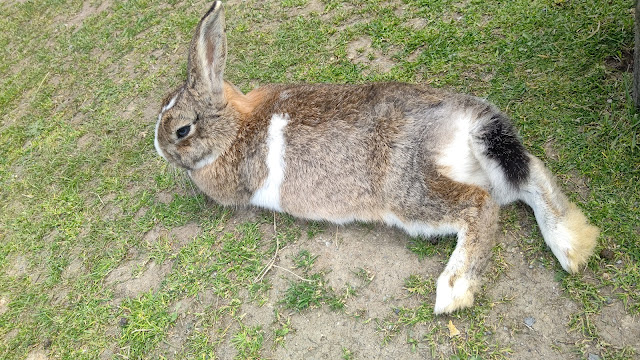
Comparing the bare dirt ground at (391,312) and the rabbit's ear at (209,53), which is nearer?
the bare dirt ground at (391,312)

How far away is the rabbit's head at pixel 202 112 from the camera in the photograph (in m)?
2.77

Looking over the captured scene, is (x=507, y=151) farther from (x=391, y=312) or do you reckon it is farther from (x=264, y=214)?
(x=264, y=214)

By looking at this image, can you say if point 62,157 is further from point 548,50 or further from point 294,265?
point 548,50

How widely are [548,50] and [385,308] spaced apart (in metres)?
2.12

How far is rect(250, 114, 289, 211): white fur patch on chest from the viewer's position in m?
2.76

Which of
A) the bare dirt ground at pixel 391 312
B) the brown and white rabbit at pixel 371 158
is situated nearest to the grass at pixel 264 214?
the bare dirt ground at pixel 391 312

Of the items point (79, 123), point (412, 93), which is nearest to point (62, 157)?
point (79, 123)

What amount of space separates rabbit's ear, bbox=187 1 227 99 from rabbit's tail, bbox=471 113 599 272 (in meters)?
1.58

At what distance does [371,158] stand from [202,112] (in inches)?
44.1

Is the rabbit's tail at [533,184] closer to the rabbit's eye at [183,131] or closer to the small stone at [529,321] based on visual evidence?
the small stone at [529,321]

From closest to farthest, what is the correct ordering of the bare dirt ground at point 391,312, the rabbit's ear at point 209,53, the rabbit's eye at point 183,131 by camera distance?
the bare dirt ground at point 391,312
the rabbit's ear at point 209,53
the rabbit's eye at point 183,131

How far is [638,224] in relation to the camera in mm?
2281

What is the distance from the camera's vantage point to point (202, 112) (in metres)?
2.87

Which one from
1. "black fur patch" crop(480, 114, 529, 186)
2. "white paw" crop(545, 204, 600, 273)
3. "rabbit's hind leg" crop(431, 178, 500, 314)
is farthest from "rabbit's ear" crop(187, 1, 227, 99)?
"white paw" crop(545, 204, 600, 273)
